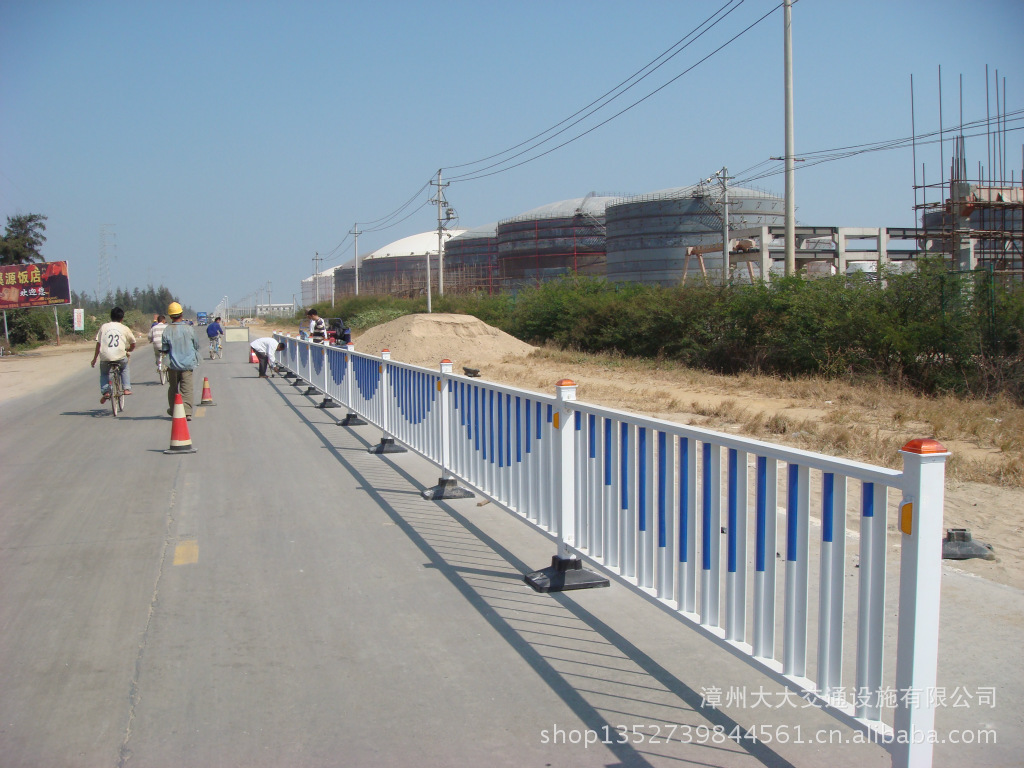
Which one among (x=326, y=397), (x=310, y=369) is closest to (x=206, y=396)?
(x=326, y=397)

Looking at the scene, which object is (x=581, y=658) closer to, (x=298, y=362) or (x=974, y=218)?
(x=298, y=362)

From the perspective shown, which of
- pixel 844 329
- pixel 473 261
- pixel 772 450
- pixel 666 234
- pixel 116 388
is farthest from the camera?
pixel 473 261

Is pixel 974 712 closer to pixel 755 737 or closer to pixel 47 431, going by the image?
pixel 755 737

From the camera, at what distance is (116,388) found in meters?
15.9

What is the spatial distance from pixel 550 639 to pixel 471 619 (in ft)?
1.91

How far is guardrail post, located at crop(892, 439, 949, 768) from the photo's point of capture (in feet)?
9.23

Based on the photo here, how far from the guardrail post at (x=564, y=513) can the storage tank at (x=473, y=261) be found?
70273 millimetres

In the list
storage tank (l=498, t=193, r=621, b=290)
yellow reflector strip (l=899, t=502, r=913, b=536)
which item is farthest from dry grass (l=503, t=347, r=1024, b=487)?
storage tank (l=498, t=193, r=621, b=290)

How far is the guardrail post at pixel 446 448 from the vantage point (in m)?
8.29

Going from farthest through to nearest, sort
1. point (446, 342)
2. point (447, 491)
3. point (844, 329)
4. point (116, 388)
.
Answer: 1. point (446, 342)
2. point (844, 329)
3. point (116, 388)
4. point (447, 491)

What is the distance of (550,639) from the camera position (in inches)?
191

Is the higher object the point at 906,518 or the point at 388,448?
the point at 906,518

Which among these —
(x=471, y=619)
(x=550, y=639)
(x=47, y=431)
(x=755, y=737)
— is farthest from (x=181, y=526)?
(x=47, y=431)

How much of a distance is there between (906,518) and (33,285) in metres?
55.9
